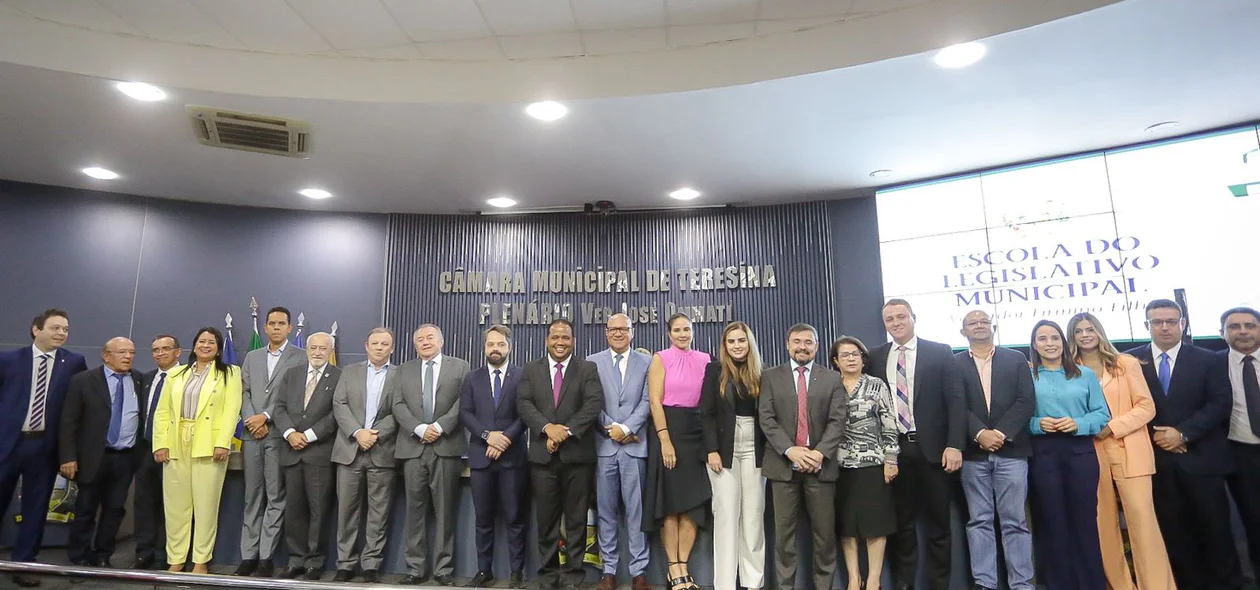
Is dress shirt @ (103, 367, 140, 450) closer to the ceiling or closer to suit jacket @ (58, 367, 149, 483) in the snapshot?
suit jacket @ (58, 367, 149, 483)

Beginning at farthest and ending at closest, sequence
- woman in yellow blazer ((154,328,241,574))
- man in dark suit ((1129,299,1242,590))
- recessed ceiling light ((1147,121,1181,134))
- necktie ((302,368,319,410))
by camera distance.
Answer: recessed ceiling light ((1147,121,1181,134)), necktie ((302,368,319,410)), woman in yellow blazer ((154,328,241,574)), man in dark suit ((1129,299,1242,590))

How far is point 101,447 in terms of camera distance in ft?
13.3

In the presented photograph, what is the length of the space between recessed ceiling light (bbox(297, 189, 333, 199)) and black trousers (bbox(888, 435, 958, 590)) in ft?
17.9

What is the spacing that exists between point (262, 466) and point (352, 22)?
287cm

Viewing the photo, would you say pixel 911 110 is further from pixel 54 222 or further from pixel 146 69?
pixel 54 222

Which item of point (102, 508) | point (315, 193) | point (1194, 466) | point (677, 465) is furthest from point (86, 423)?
point (1194, 466)

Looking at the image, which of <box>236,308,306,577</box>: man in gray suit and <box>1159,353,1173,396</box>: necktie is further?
<box>236,308,306,577</box>: man in gray suit

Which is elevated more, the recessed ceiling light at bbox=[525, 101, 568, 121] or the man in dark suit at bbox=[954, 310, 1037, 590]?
the recessed ceiling light at bbox=[525, 101, 568, 121]

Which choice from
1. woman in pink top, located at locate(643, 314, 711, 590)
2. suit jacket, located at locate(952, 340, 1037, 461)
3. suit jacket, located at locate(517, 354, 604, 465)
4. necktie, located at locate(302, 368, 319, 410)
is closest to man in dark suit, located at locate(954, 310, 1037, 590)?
suit jacket, located at locate(952, 340, 1037, 461)

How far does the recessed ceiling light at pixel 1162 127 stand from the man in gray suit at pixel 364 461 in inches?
222

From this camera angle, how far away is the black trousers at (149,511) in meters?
4.09

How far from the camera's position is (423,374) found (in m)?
Answer: 4.01

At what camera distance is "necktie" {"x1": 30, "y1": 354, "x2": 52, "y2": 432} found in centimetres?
393

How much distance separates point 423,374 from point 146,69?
2560 mm
